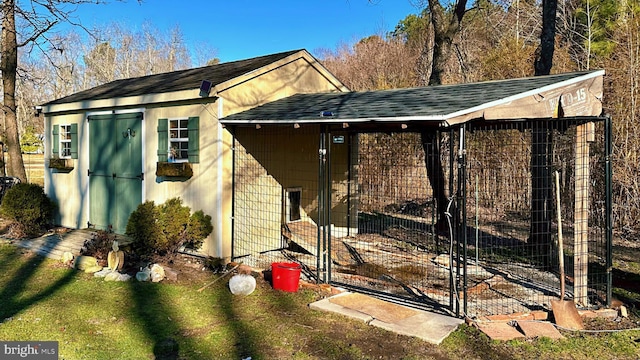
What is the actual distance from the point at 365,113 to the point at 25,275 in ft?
17.2

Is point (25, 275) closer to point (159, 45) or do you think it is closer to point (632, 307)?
point (632, 307)

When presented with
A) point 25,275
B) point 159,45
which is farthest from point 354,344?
point 159,45

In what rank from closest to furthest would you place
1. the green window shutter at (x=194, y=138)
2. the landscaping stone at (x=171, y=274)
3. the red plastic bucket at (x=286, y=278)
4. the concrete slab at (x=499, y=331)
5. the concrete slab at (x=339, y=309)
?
1. the concrete slab at (x=499, y=331)
2. the concrete slab at (x=339, y=309)
3. the red plastic bucket at (x=286, y=278)
4. the landscaping stone at (x=171, y=274)
5. the green window shutter at (x=194, y=138)

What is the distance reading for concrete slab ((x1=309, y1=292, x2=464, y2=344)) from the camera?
454 cm

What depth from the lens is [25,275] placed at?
6.55m

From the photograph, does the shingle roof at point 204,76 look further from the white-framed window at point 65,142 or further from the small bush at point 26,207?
the small bush at point 26,207

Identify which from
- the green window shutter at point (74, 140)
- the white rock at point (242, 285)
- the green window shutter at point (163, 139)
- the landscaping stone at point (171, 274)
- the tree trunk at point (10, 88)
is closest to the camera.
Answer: the white rock at point (242, 285)

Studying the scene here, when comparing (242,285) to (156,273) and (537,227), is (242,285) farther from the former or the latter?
(537,227)

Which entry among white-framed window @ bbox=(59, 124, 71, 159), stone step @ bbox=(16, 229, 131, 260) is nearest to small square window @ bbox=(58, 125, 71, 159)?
white-framed window @ bbox=(59, 124, 71, 159)

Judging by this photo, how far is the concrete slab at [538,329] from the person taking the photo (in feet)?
14.7

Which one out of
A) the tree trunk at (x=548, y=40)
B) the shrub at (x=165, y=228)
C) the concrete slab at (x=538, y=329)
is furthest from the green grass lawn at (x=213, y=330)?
the tree trunk at (x=548, y=40)

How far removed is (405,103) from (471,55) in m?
14.9

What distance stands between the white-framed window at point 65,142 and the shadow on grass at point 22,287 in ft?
9.65

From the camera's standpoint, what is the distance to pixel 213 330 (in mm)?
4730
